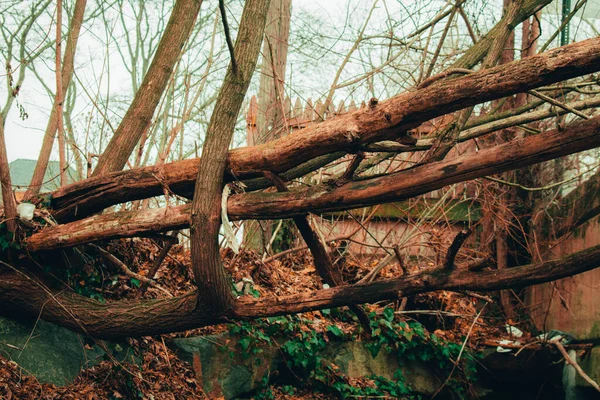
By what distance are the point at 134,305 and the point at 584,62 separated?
3.87 m

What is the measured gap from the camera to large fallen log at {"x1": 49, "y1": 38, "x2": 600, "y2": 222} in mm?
3227

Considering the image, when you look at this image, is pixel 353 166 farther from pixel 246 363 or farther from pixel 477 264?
pixel 246 363

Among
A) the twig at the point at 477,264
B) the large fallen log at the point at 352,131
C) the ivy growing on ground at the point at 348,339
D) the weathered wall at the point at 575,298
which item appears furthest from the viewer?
the weathered wall at the point at 575,298

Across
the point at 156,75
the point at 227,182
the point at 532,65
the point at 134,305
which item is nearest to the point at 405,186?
the point at 532,65

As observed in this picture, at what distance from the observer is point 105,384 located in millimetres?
5648

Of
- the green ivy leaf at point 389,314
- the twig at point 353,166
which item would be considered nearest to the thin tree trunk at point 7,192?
the twig at point 353,166

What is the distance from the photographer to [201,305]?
15.6 ft

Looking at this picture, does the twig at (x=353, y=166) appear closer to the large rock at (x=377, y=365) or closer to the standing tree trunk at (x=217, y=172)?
the standing tree trunk at (x=217, y=172)

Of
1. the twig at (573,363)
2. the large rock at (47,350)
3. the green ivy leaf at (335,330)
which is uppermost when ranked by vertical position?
the large rock at (47,350)

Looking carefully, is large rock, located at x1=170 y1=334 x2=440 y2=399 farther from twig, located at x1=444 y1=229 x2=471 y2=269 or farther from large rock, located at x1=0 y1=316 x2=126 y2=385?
twig, located at x1=444 y1=229 x2=471 y2=269

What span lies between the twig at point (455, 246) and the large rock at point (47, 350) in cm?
330

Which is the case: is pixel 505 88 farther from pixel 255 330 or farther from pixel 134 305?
pixel 255 330

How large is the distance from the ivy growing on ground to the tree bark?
7.58ft

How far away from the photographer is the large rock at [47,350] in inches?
215
